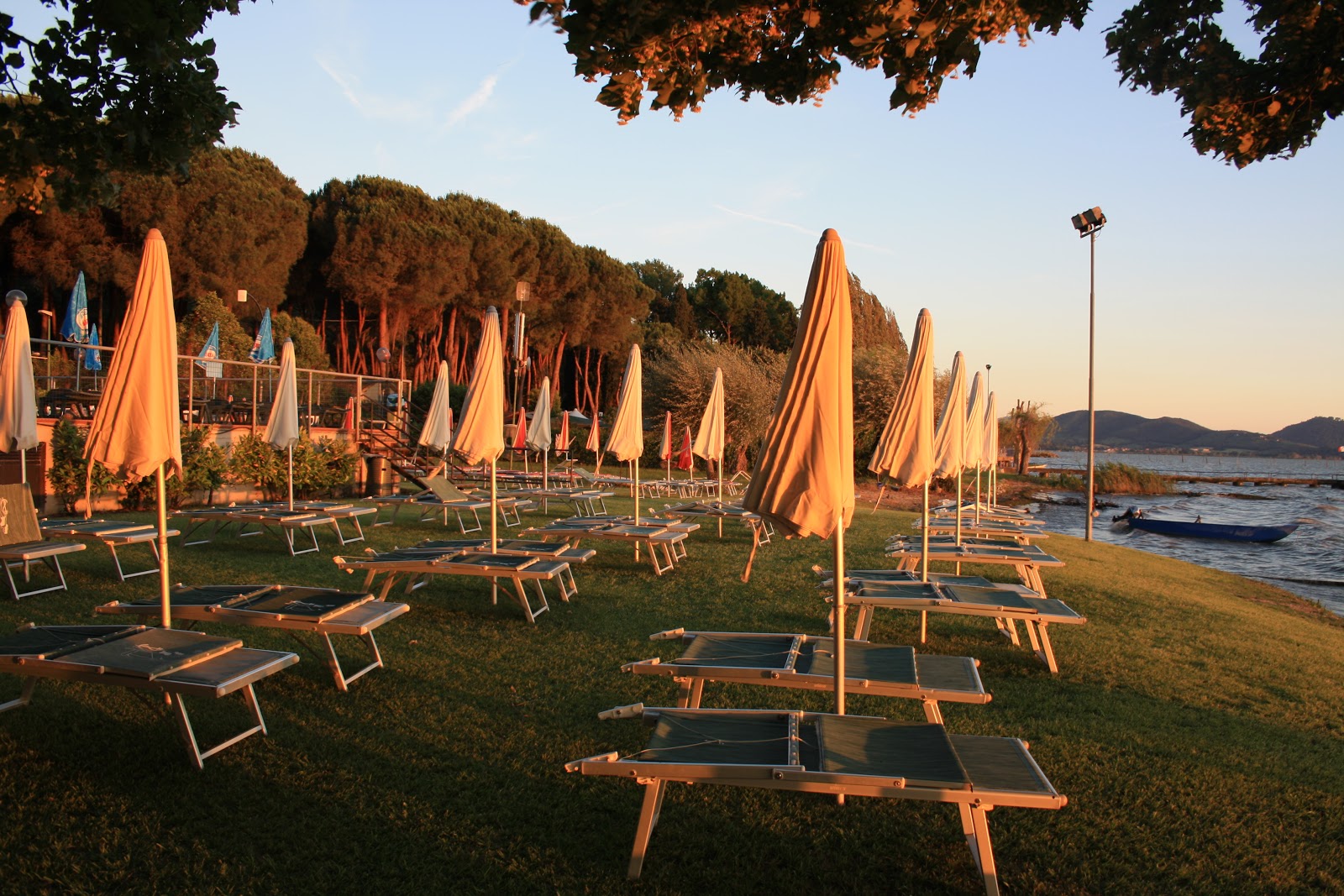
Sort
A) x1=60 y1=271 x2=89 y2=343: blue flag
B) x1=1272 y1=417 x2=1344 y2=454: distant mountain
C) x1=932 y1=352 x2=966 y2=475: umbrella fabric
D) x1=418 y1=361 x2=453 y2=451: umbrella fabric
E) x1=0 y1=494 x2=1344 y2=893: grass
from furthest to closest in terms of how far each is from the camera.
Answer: x1=1272 y1=417 x2=1344 y2=454: distant mountain, x1=60 y1=271 x2=89 y2=343: blue flag, x1=418 y1=361 x2=453 y2=451: umbrella fabric, x1=932 y1=352 x2=966 y2=475: umbrella fabric, x1=0 y1=494 x2=1344 y2=893: grass

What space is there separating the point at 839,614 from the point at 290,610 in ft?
11.4

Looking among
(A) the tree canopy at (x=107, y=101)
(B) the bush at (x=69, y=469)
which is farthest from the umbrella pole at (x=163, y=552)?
(B) the bush at (x=69, y=469)

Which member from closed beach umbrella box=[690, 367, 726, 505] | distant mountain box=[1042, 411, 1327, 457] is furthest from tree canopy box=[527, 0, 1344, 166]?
distant mountain box=[1042, 411, 1327, 457]

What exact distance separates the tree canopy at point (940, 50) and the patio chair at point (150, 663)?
3.13m

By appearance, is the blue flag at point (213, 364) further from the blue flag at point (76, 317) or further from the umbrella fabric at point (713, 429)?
the umbrella fabric at point (713, 429)

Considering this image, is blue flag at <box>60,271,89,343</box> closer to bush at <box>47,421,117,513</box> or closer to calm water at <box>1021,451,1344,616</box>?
bush at <box>47,421,117,513</box>

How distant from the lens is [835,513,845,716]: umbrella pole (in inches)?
137

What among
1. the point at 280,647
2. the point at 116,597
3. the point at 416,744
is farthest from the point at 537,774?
the point at 116,597

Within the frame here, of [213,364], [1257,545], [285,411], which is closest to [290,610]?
[285,411]

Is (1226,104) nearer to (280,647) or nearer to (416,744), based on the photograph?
(416,744)

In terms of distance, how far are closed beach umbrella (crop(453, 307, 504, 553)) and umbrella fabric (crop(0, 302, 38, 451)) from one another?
4397mm

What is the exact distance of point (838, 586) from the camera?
11.6 feet

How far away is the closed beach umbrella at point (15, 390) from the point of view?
789cm

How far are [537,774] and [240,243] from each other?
30248mm
